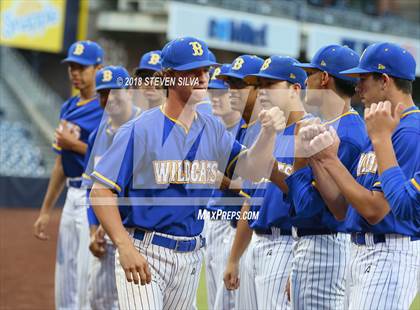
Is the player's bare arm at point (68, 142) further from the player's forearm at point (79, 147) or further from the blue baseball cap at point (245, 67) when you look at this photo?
the blue baseball cap at point (245, 67)

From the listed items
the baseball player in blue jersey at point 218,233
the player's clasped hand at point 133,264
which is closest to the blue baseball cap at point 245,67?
the baseball player in blue jersey at point 218,233

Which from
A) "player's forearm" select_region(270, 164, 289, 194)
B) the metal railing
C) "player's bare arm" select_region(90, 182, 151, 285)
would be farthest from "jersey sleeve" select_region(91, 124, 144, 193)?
the metal railing

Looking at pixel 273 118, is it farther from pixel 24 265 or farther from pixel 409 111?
pixel 24 265

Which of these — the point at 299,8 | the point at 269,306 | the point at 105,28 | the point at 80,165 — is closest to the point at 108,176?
the point at 269,306

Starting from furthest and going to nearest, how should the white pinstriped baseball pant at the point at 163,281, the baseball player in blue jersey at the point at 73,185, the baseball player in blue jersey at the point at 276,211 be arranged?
the baseball player in blue jersey at the point at 73,185, the baseball player in blue jersey at the point at 276,211, the white pinstriped baseball pant at the point at 163,281

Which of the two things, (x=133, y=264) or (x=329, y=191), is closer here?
(x=133, y=264)

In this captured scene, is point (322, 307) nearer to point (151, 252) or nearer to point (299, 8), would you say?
point (151, 252)

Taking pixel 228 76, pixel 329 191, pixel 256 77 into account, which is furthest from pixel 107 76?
pixel 329 191

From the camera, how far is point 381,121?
12.3 feet

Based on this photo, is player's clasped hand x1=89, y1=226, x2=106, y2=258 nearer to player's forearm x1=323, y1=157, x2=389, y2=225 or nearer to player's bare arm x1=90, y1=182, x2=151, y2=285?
player's bare arm x1=90, y1=182, x2=151, y2=285

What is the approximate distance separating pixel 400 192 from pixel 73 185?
401 centimetres

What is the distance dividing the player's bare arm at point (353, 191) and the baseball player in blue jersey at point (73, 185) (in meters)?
3.40

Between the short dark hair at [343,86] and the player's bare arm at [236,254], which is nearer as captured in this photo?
the short dark hair at [343,86]

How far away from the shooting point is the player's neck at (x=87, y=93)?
24.4 feet
